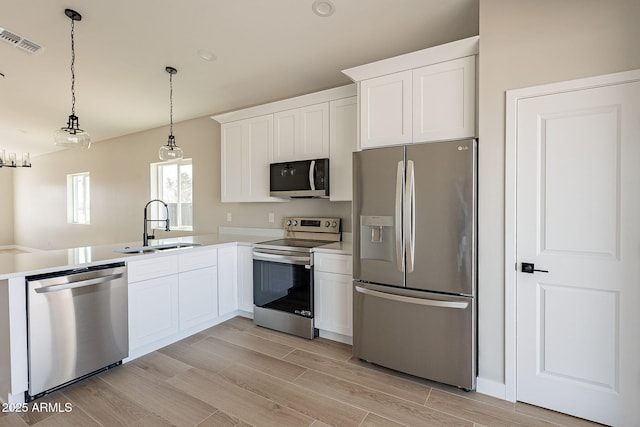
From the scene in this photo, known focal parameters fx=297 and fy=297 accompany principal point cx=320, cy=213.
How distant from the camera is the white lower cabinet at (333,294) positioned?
273cm

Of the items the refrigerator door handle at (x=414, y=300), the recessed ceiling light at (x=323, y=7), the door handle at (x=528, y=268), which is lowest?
the refrigerator door handle at (x=414, y=300)

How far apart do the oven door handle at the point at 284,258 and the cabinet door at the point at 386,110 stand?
47.1 inches

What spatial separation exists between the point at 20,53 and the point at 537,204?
182 inches

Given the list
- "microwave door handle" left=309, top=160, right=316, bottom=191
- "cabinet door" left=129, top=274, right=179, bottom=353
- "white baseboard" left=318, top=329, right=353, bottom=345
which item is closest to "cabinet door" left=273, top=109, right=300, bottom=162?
"microwave door handle" left=309, top=160, right=316, bottom=191

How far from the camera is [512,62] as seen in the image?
195 cm

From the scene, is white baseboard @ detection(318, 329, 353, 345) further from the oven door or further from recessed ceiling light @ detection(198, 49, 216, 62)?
recessed ceiling light @ detection(198, 49, 216, 62)

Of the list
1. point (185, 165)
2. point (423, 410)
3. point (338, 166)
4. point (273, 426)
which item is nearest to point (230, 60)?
point (338, 166)

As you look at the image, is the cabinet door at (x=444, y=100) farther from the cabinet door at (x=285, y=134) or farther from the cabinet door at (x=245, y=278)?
the cabinet door at (x=245, y=278)

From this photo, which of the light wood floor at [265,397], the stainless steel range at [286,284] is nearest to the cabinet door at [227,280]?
the stainless steel range at [286,284]

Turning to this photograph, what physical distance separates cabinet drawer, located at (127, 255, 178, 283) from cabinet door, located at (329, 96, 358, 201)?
168 cm

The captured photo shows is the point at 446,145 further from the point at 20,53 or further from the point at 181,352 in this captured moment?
the point at 20,53

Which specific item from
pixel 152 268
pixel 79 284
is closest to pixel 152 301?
pixel 152 268

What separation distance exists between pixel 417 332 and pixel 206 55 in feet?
9.96

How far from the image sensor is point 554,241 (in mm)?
1872
